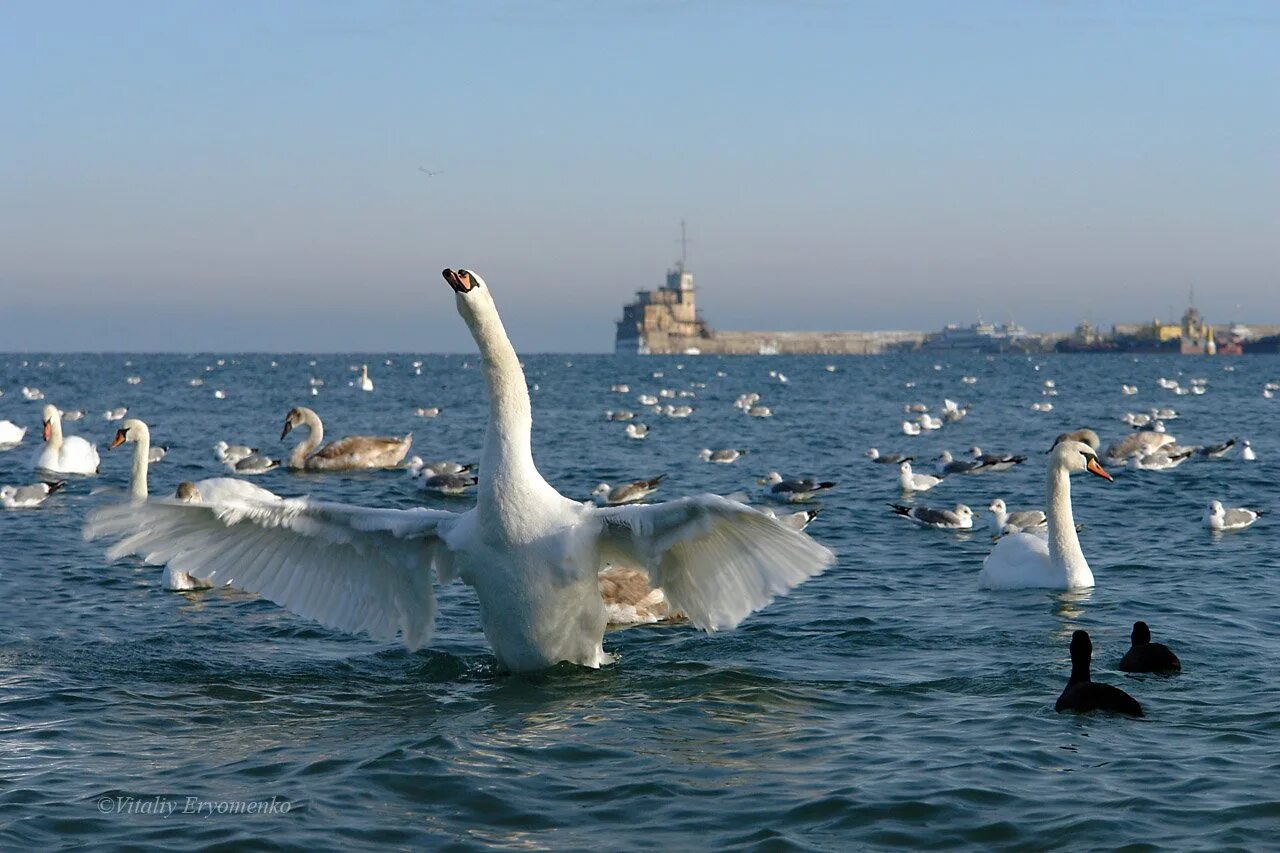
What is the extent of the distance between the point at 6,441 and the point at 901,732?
28571 mm

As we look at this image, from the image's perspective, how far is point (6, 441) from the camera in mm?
32188

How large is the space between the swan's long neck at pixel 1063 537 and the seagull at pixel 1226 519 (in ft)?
14.7

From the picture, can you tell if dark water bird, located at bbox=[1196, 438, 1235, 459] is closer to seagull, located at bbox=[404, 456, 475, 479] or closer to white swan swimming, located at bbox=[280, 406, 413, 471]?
seagull, located at bbox=[404, 456, 475, 479]

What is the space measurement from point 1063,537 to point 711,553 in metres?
5.90

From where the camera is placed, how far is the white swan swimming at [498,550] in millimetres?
8242

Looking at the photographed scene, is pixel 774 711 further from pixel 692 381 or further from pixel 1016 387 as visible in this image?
pixel 692 381

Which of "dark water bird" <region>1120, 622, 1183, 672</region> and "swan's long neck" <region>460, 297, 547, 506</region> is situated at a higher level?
"swan's long neck" <region>460, 297, 547, 506</region>

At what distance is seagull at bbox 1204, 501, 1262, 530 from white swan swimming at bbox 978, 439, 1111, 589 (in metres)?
4.27

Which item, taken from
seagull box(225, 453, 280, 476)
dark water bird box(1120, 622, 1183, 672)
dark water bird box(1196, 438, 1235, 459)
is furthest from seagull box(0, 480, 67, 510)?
dark water bird box(1196, 438, 1235, 459)

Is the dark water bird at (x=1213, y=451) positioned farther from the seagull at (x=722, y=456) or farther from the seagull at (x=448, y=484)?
the seagull at (x=448, y=484)

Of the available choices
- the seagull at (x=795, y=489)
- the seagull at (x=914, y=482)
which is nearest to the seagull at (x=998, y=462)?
the seagull at (x=914, y=482)

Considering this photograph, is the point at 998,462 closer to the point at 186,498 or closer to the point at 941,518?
the point at 941,518

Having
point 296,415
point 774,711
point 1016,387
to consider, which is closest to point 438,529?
point 774,711

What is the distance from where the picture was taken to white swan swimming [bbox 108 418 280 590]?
9.29 metres
